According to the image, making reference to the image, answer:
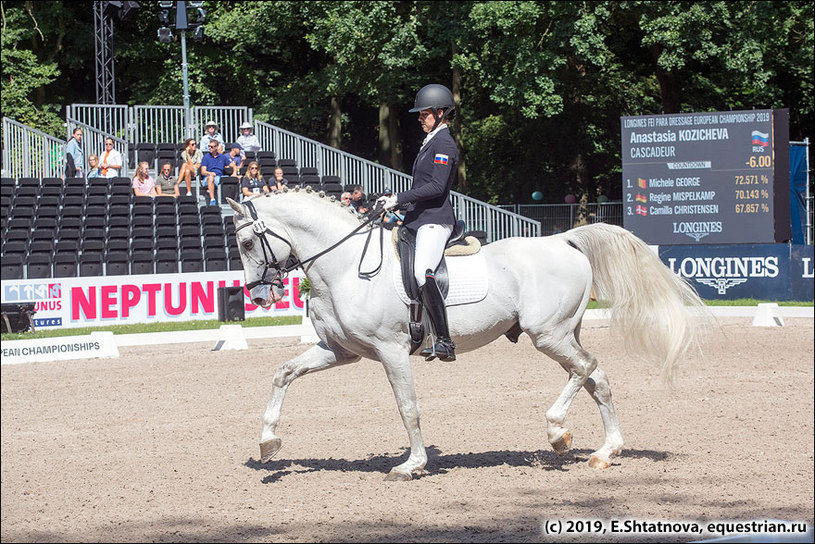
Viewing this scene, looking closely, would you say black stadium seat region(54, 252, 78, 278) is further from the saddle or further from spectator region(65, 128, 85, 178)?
the saddle

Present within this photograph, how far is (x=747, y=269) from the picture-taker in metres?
20.4

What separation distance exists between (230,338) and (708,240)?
1066 centimetres

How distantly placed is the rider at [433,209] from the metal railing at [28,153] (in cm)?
1726

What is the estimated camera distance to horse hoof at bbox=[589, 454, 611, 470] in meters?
6.87

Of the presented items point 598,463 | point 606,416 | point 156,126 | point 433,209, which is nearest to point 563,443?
point 598,463

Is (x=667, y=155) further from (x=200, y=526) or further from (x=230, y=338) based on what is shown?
(x=200, y=526)

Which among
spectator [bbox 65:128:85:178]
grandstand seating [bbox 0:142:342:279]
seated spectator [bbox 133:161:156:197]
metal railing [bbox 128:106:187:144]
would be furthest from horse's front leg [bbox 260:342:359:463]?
metal railing [bbox 128:106:187:144]

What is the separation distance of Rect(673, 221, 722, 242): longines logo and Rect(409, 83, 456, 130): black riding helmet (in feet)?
48.3

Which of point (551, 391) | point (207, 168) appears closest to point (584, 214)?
point (207, 168)

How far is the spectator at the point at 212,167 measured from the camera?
20.8 meters

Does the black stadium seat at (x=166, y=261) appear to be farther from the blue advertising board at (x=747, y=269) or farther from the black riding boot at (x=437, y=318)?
the black riding boot at (x=437, y=318)

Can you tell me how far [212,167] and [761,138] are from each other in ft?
36.9

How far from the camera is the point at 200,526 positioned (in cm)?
554

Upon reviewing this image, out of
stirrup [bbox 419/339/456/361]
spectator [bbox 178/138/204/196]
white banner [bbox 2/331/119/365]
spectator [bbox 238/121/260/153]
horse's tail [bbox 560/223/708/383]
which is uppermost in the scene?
spectator [bbox 238/121/260/153]
